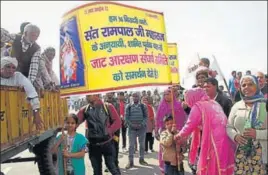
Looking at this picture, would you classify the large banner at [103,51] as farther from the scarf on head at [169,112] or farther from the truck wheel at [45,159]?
the truck wheel at [45,159]

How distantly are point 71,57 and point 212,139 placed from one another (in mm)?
1944

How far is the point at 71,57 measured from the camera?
16.4 feet

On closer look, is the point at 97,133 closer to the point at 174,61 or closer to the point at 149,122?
the point at 174,61

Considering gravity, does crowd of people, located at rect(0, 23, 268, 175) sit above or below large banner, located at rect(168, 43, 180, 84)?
below

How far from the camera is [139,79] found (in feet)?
17.0

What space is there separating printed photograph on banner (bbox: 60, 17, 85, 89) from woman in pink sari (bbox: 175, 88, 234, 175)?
4.68 feet

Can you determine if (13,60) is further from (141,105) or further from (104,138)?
(141,105)

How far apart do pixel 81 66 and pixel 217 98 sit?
1.85 m

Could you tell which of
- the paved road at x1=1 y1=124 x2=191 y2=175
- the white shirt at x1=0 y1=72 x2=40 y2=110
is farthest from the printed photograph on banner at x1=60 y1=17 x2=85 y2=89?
the paved road at x1=1 y1=124 x2=191 y2=175

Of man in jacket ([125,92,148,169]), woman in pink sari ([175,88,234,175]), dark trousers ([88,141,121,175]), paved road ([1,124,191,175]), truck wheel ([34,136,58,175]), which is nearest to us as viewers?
woman in pink sari ([175,88,234,175])

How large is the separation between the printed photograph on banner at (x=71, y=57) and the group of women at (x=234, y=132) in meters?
1.42

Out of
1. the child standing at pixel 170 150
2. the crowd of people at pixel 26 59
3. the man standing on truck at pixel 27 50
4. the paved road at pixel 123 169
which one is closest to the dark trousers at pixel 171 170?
the child standing at pixel 170 150

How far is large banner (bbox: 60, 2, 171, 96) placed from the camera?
5.00 m

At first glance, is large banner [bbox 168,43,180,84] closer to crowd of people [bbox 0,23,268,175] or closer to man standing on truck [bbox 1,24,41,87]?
crowd of people [bbox 0,23,268,175]
